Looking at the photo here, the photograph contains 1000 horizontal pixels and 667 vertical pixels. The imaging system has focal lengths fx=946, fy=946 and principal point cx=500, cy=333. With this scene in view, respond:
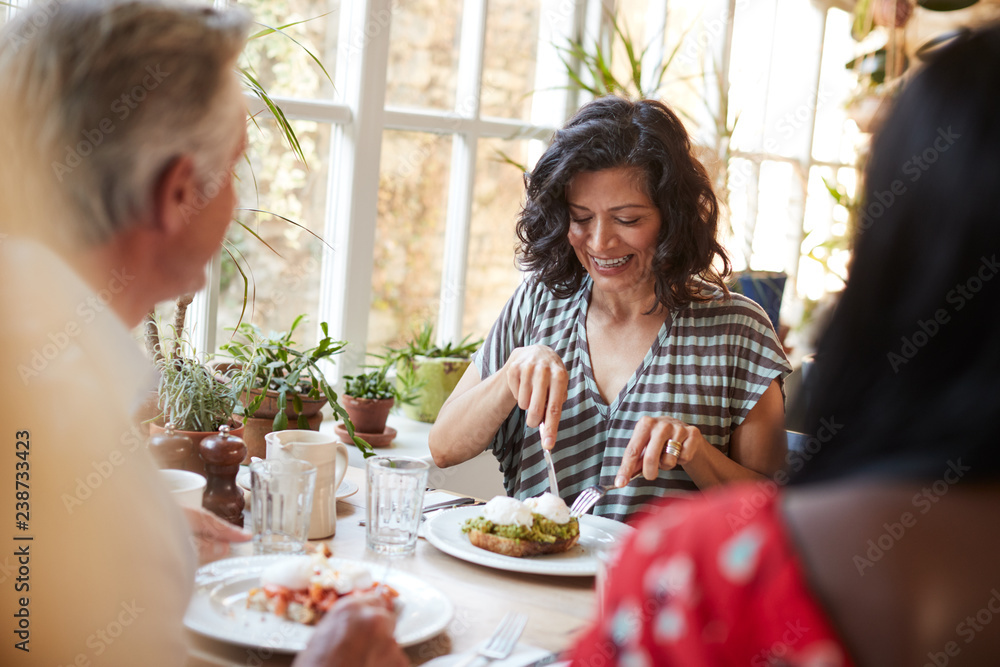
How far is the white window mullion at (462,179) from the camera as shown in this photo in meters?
3.22

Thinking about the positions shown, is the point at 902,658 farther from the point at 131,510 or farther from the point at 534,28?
the point at 534,28

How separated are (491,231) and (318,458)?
7.07ft

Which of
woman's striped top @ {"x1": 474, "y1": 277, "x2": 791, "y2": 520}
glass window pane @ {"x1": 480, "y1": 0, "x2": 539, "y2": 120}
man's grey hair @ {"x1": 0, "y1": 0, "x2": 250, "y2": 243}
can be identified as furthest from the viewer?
glass window pane @ {"x1": 480, "y1": 0, "x2": 539, "y2": 120}

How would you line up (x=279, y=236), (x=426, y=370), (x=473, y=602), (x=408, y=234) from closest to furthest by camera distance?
(x=473, y=602) → (x=279, y=236) → (x=426, y=370) → (x=408, y=234)

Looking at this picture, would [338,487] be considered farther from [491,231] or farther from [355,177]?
[491,231]

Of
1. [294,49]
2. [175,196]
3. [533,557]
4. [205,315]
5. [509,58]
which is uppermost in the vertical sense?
[509,58]

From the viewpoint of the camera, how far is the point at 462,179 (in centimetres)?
332

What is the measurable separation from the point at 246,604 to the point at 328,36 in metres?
2.08

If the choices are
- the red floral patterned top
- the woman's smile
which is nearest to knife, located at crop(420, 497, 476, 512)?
the woman's smile

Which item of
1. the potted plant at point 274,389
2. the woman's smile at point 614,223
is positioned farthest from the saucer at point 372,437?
the woman's smile at point 614,223

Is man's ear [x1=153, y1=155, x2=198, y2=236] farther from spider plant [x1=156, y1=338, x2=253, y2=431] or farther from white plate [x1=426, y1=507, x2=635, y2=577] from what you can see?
spider plant [x1=156, y1=338, x2=253, y2=431]

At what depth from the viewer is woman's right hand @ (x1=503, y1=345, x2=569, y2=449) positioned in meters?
1.74

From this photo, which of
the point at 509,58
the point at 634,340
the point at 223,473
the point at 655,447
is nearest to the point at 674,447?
the point at 655,447

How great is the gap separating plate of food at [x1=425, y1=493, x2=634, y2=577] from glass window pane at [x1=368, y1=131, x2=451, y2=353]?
1755mm
